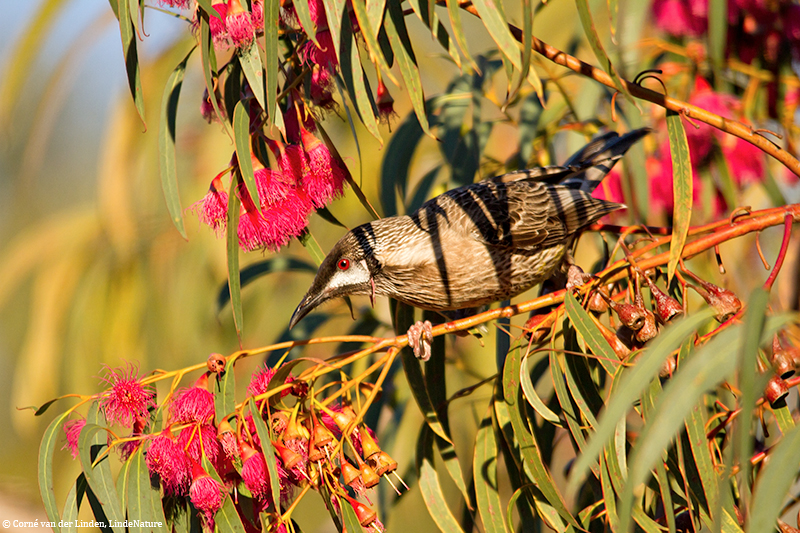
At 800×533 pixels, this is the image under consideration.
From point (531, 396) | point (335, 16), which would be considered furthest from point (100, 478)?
point (335, 16)

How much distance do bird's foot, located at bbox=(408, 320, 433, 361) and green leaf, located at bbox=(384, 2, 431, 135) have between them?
1.90ft

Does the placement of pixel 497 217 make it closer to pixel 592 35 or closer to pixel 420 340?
pixel 420 340

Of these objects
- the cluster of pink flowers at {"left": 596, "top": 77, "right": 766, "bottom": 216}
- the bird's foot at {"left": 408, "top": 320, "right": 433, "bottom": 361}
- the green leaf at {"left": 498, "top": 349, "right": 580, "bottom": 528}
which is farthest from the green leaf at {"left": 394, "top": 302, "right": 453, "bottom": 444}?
the cluster of pink flowers at {"left": 596, "top": 77, "right": 766, "bottom": 216}

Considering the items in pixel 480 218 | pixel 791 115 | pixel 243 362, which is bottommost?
pixel 243 362

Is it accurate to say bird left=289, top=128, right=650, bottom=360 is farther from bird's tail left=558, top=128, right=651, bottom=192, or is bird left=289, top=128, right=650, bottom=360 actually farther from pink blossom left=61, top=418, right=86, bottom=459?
pink blossom left=61, top=418, right=86, bottom=459

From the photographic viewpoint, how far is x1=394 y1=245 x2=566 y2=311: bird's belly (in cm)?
193

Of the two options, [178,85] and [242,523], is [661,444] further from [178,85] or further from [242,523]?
[178,85]

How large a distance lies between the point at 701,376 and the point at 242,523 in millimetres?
928

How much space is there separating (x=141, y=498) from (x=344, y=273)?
84 cm

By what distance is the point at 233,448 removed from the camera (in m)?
1.25

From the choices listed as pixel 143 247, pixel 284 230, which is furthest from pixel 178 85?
pixel 143 247

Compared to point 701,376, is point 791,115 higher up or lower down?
higher up

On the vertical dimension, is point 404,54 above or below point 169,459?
above

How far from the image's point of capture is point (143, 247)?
3.42 m
